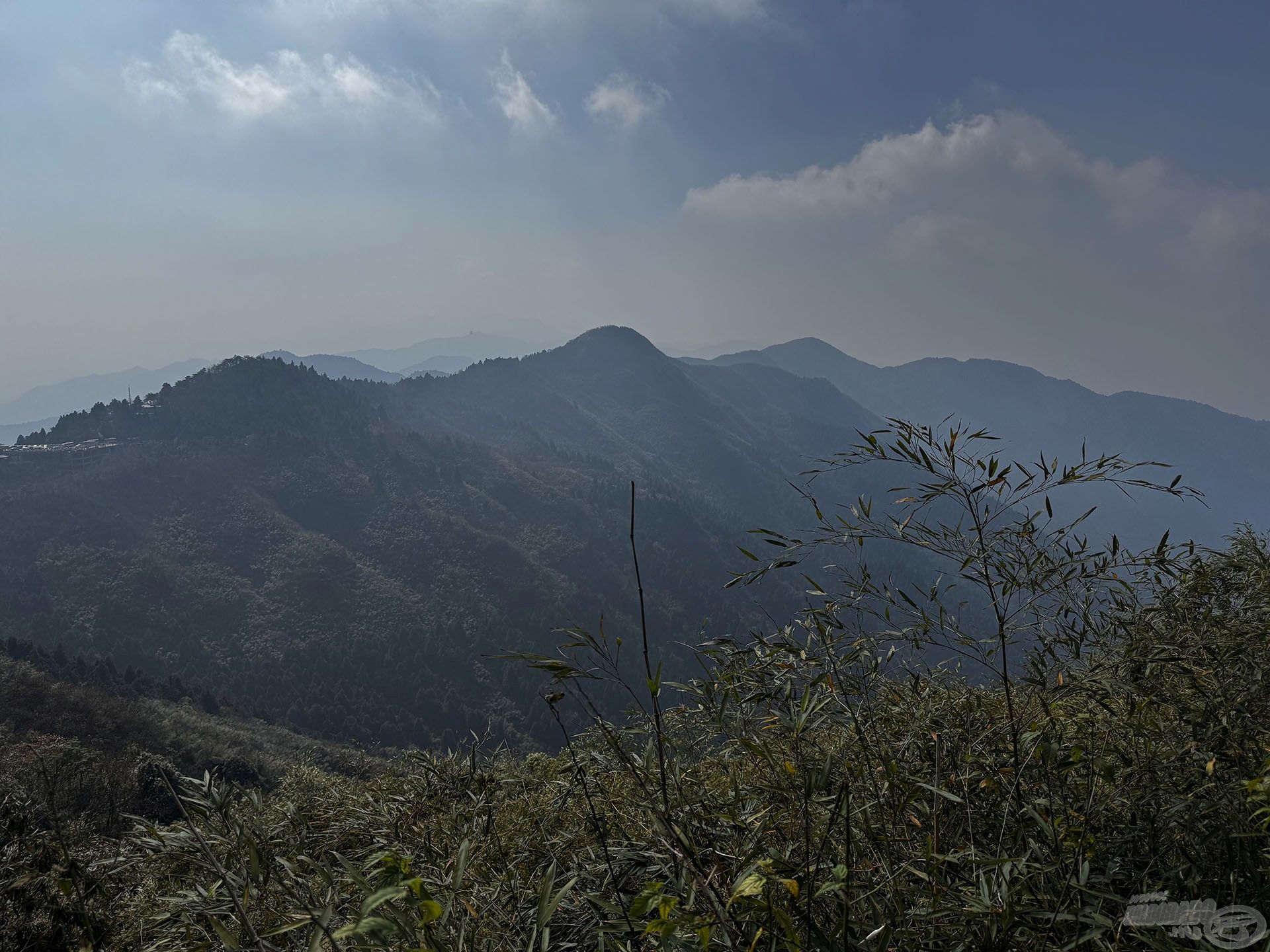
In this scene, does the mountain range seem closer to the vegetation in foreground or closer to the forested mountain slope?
the forested mountain slope

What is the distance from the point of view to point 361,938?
2156 millimetres

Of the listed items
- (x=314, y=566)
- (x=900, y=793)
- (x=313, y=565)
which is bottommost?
(x=314, y=566)

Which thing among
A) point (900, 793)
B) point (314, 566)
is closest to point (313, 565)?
point (314, 566)

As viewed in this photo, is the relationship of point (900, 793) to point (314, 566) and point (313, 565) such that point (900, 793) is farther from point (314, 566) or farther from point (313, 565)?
point (313, 565)

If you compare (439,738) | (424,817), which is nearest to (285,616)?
(439,738)

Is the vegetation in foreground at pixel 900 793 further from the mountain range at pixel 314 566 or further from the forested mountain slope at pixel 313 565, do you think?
the forested mountain slope at pixel 313 565

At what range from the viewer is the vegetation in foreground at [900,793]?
6.00 ft

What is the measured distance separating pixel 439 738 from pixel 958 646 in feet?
378

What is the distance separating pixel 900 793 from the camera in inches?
105

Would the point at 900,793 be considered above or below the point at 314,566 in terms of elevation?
Answer: above

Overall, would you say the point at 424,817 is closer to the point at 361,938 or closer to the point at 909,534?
the point at 361,938

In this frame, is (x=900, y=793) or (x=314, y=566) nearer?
(x=900, y=793)

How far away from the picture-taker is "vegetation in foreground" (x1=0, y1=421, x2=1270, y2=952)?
1.83 meters

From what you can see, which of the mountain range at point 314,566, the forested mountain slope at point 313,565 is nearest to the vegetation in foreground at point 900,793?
the mountain range at point 314,566
